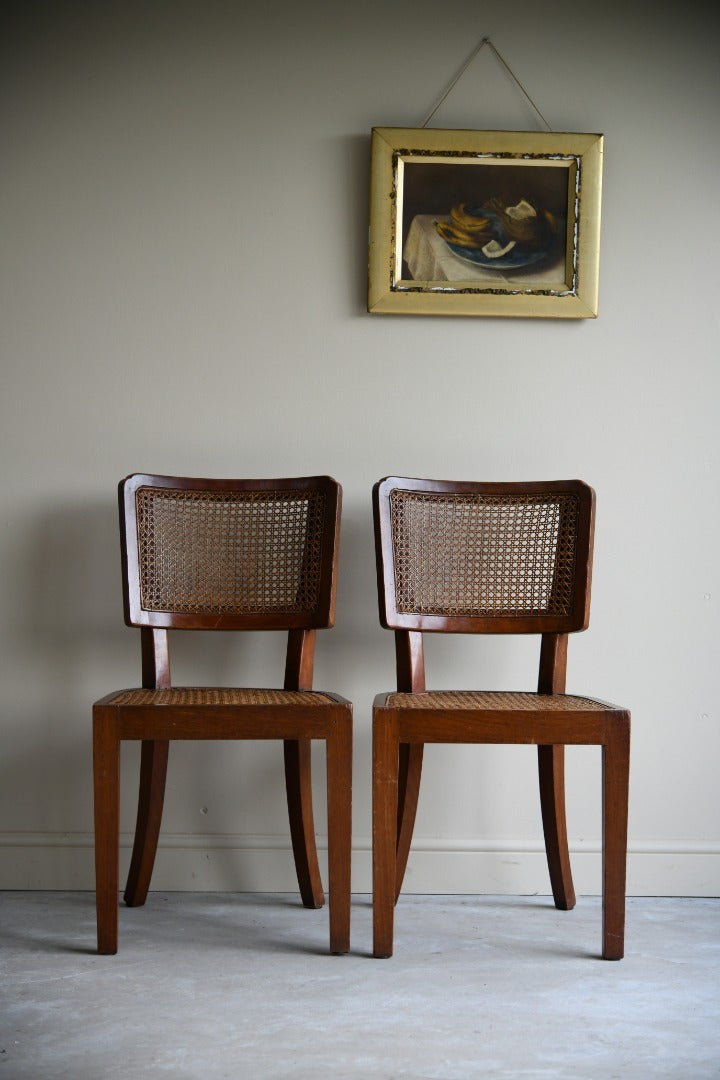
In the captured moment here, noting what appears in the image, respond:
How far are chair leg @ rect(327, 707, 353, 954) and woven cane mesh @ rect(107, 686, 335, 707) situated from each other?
2.8 inches

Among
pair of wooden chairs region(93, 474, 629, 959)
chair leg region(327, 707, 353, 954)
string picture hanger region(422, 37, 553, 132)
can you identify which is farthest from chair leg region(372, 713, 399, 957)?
string picture hanger region(422, 37, 553, 132)

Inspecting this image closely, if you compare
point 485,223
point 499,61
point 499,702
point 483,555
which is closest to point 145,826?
point 499,702

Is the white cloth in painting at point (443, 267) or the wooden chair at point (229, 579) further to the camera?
the white cloth in painting at point (443, 267)

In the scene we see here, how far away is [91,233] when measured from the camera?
2338 mm

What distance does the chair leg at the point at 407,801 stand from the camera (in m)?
2.11

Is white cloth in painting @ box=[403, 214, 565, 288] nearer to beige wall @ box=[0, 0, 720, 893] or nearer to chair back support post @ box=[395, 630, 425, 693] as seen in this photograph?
beige wall @ box=[0, 0, 720, 893]

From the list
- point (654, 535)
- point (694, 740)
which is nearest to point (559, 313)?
point (654, 535)

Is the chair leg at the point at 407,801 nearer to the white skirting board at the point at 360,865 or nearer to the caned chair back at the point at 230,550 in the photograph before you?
the white skirting board at the point at 360,865

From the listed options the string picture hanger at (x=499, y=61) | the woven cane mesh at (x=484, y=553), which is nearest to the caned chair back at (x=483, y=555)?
the woven cane mesh at (x=484, y=553)

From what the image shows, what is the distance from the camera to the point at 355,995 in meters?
1.62

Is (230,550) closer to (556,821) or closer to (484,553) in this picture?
(484,553)

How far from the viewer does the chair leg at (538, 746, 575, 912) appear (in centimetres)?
212

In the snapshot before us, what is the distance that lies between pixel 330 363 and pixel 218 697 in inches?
34.9

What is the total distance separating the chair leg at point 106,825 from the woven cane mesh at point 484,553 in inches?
26.6
